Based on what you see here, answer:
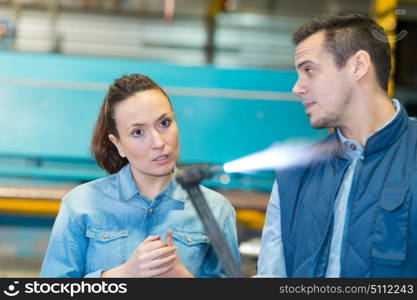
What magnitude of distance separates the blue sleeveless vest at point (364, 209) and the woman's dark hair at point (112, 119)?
406 mm

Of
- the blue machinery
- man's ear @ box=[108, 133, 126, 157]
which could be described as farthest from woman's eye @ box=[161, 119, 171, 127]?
the blue machinery

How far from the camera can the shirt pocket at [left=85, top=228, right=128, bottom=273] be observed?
5.13 feet

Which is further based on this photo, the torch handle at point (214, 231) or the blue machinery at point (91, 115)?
the blue machinery at point (91, 115)

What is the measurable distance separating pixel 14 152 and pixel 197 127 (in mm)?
1137

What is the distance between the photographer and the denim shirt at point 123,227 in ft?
5.12

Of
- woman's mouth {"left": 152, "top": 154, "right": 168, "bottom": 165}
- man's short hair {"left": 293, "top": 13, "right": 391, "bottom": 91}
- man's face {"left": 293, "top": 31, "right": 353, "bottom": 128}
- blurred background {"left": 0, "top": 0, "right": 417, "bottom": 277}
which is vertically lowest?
blurred background {"left": 0, "top": 0, "right": 417, "bottom": 277}

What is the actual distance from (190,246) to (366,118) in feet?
1.72

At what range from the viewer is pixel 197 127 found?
3.99 metres

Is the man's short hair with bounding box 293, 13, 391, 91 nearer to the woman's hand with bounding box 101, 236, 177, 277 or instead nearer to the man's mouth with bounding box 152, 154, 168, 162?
the man's mouth with bounding box 152, 154, 168, 162

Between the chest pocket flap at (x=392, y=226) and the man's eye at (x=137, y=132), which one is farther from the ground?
the man's eye at (x=137, y=132)

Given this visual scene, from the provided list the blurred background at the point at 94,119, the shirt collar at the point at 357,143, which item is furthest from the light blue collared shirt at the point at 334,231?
the blurred background at the point at 94,119

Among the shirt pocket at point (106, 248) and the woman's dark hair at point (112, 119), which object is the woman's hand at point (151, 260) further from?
the woman's dark hair at point (112, 119)

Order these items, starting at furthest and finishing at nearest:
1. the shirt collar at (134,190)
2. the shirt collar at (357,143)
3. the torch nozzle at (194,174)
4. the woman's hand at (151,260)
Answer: the shirt collar at (134,190)
the shirt collar at (357,143)
the woman's hand at (151,260)
the torch nozzle at (194,174)

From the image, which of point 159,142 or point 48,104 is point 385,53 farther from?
point 48,104
